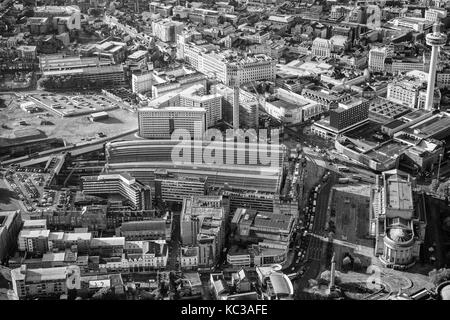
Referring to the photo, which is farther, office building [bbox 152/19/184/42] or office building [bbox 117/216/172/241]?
office building [bbox 152/19/184/42]

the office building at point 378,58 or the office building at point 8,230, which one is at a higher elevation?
the office building at point 378,58

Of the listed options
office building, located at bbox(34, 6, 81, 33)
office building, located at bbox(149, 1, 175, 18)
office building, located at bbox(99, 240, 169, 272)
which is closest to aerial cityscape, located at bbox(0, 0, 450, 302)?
office building, located at bbox(99, 240, 169, 272)

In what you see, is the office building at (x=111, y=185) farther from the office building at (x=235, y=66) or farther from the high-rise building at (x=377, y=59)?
the high-rise building at (x=377, y=59)

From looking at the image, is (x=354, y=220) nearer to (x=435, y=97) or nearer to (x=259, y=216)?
(x=259, y=216)

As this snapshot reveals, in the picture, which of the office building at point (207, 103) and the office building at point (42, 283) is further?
the office building at point (207, 103)

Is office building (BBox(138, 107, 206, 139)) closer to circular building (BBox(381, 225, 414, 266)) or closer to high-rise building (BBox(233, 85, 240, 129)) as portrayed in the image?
high-rise building (BBox(233, 85, 240, 129))

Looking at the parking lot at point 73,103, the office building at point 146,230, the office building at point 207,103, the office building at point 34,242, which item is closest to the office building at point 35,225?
the office building at point 34,242

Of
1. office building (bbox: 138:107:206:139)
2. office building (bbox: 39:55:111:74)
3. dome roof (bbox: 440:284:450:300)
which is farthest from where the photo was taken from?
office building (bbox: 39:55:111:74)
